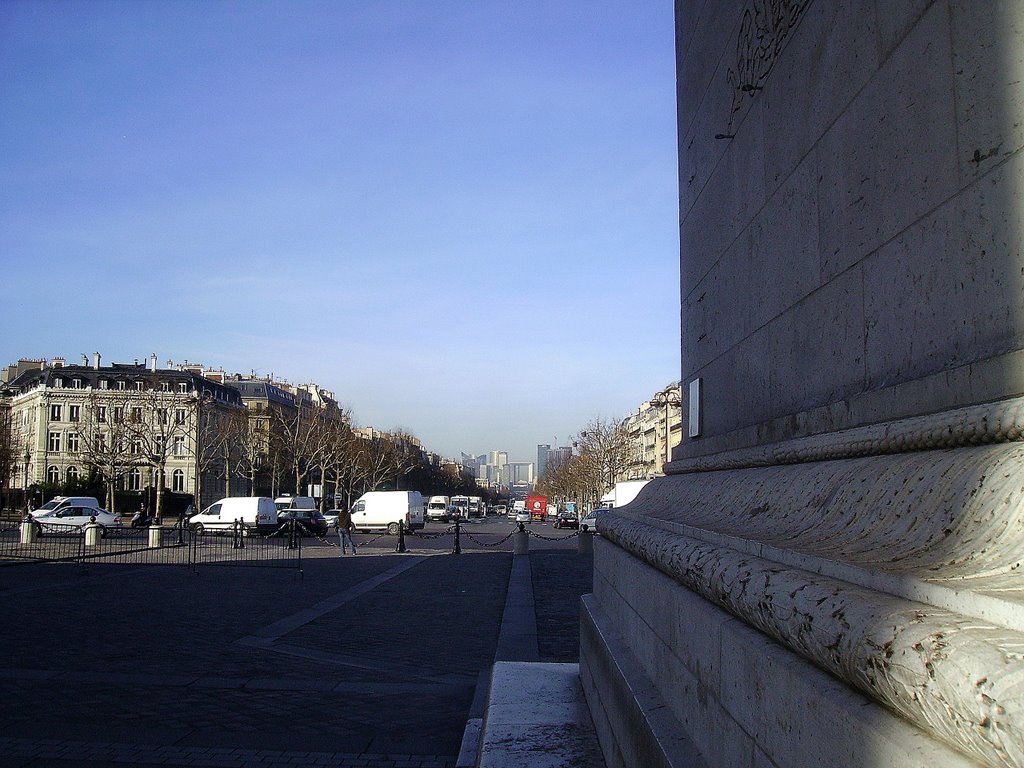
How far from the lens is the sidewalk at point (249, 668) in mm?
6254

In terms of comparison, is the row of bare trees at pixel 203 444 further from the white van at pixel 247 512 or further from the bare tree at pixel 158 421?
the white van at pixel 247 512

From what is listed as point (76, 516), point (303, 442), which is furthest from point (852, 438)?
point (303, 442)

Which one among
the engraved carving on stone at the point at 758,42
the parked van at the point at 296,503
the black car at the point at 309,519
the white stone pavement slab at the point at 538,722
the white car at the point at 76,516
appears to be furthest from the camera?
the parked van at the point at 296,503

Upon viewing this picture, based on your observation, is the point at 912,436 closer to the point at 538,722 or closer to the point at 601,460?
the point at 538,722

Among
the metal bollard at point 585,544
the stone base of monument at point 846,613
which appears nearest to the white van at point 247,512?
the metal bollard at point 585,544

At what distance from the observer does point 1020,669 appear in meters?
1.10

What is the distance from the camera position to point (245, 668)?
8977 millimetres

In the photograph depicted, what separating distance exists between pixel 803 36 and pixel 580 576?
18.1 meters

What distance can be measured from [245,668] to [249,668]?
0.04m

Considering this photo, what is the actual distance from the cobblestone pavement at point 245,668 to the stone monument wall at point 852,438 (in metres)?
2.90

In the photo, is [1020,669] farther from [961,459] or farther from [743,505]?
[743,505]

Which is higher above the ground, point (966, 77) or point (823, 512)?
point (966, 77)

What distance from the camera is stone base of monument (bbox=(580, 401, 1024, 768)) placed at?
125 centimetres

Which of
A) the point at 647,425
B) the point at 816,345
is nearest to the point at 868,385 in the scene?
the point at 816,345
